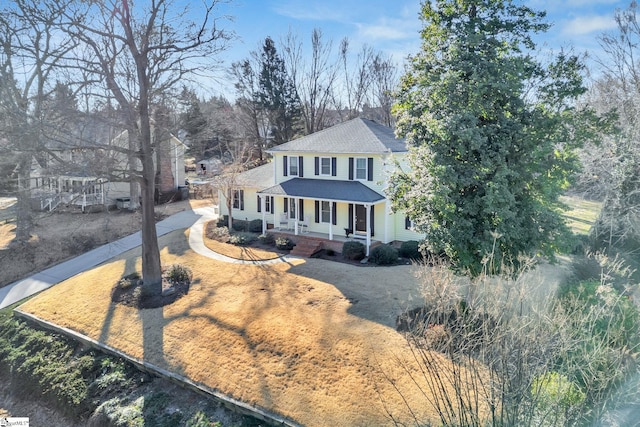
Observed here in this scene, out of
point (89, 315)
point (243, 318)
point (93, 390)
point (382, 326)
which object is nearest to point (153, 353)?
point (93, 390)

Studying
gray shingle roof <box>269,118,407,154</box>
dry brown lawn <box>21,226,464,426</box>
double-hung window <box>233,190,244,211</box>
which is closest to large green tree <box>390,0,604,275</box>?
dry brown lawn <box>21,226,464,426</box>

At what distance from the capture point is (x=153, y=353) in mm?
11211

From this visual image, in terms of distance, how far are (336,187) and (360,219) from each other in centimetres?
211

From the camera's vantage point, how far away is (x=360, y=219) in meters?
20.7

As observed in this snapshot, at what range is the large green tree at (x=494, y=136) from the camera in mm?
9750

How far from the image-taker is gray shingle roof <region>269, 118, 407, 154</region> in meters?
20.3

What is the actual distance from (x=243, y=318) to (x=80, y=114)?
8647 mm

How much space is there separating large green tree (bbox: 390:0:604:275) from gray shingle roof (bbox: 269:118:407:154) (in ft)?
29.5

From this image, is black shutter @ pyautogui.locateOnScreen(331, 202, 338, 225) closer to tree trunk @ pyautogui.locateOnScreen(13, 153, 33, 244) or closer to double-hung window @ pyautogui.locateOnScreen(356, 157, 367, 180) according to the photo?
double-hung window @ pyautogui.locateOnScreen(356, 157, 367, 180)

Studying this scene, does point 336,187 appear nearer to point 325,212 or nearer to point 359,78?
point 325,212

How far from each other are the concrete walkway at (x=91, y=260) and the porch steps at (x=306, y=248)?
1.14m

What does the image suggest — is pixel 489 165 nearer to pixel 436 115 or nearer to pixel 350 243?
pixel 436 115

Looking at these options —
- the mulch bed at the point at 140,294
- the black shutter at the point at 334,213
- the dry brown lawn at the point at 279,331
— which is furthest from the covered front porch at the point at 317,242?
the mulch bed at the point at 140,294

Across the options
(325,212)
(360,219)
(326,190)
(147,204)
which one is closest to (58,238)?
(147,204)
